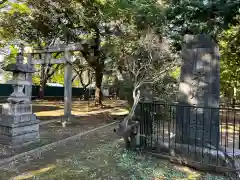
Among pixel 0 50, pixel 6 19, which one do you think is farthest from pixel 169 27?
pixel 0 50

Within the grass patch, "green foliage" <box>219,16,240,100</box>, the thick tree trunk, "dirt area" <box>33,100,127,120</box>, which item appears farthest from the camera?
the thick tree trunk

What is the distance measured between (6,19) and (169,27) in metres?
10.2

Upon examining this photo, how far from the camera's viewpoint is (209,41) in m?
4.61

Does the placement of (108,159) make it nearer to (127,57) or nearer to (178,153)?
(178,153)

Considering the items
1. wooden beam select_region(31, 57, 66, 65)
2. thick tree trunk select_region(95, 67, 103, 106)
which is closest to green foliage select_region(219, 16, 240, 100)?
wooden beam select_region(31, 57, 66, 65)

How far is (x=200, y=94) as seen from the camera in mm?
4535

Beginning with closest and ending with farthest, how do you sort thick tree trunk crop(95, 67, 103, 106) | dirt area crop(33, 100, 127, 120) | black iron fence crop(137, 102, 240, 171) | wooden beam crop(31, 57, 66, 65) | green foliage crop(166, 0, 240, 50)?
green foliage crop(166, 0, 240, 50)
black iron fence crop(137, 102, 240, 171)
wooden beam crop(31, 57, 66, 65)
dirt area crop(33, 100, 127, 120)
thick tree trunk crop(95, 67, 103, 106)

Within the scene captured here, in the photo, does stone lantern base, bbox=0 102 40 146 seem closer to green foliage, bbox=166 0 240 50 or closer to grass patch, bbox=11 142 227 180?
grass patch, bbox=11 142 227 180

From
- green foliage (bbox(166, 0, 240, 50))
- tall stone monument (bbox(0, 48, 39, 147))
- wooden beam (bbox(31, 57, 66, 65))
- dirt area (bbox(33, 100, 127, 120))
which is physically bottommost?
dirt area (bbox(33, 100, 127, 120))

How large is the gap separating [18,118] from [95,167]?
270 centimetres

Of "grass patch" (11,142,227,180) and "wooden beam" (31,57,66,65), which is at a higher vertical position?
"wooden beam" (31,57,66,65)

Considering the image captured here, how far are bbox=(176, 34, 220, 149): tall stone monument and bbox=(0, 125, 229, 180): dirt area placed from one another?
82cm

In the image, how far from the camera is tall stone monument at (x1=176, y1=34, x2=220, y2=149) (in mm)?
4449

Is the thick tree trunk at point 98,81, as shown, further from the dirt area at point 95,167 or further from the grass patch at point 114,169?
the grass patch at point 114,169
